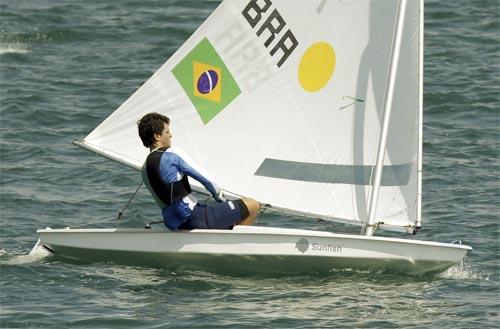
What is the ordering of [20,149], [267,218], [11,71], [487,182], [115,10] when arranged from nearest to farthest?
1. [267,218]
2. [487,182]
3. [20,149]
4. [11,71]
5. [115,10]

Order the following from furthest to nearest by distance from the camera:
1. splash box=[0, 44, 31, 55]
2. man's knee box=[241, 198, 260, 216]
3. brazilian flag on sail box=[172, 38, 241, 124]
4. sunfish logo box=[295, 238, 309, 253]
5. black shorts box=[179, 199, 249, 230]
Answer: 1. splash box=[0, 44, 31, 55]
2. brazilian flag on sail box=[172, 38, 241, 124]
3. man's knee box=[241, 198, 260, 216]
4. black shorts box=[179, 199, 249, 230]
5. sunfish logo box=[295, 238, 309, 253]

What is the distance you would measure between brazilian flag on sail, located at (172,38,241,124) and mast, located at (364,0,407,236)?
4.68ft

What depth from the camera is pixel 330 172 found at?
37.7ft

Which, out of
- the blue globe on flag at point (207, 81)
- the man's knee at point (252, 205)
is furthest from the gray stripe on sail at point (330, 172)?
the blue globe on flag at point (207, 81)

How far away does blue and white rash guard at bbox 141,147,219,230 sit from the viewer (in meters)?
10.8

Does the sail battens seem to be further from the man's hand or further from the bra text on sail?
the bra text on sail

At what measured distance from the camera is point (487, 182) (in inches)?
598

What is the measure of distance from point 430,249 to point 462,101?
24.9 ft

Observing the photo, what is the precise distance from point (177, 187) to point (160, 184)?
140 millimetres

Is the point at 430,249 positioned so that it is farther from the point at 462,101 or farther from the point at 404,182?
the point at 462,101

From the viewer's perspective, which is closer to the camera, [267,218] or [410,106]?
[410,106]

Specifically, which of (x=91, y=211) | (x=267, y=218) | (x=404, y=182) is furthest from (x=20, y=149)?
(x=404, y=182)

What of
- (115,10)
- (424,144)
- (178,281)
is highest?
(115,10)

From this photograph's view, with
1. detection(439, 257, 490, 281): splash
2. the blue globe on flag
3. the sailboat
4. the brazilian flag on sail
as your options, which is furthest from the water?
the blue globe on flag
